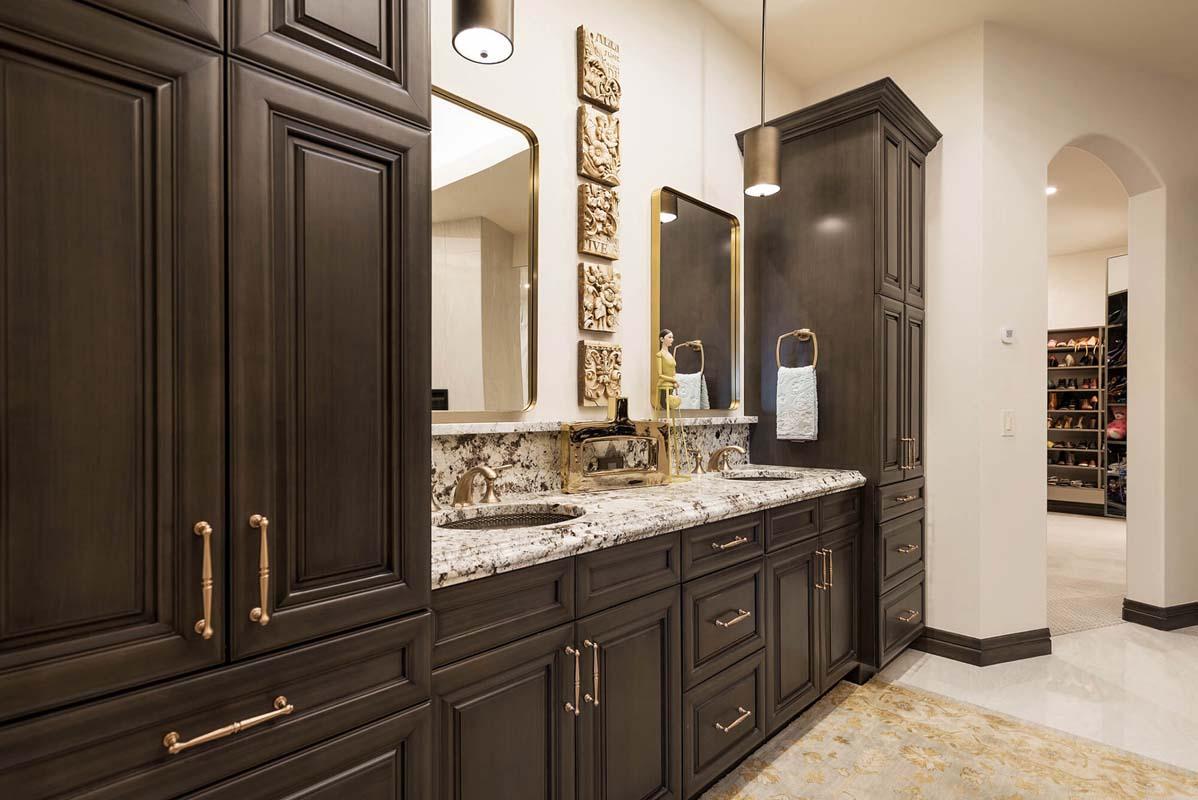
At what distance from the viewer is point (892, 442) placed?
9.40ft

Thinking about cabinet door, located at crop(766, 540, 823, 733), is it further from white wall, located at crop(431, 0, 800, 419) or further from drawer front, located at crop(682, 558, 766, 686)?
white wall, located at crop(431, 0, 800, 419)

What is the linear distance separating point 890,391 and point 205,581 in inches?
109

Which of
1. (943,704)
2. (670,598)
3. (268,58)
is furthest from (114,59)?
(943,704)

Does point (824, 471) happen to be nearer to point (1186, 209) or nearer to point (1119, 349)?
point (1186, 209)

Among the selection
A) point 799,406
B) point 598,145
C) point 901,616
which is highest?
point 598,145

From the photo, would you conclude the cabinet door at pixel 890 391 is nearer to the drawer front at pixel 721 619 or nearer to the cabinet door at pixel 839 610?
the cabinet door at pixel 839 610

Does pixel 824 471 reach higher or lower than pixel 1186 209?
lower

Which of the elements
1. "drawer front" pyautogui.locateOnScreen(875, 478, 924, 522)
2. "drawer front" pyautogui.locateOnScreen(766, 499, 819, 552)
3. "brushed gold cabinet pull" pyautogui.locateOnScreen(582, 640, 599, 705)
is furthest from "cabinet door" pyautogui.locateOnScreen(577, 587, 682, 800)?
"drawer front" pyautogui.locateOnScreen(875, 478, 924, 522)

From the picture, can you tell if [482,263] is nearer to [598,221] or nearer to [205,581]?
[598,221]

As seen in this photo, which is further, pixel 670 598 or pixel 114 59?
pixel 670 598

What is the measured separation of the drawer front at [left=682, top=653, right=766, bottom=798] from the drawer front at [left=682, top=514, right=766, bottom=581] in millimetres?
330

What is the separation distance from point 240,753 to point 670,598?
1.07m

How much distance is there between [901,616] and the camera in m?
2.91

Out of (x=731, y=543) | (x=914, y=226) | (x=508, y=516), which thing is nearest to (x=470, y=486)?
(x=508, y=516)
